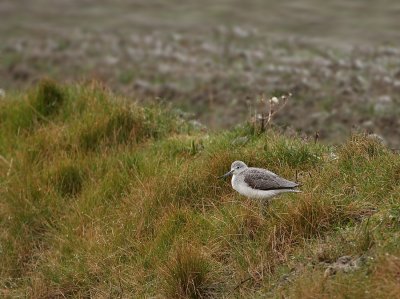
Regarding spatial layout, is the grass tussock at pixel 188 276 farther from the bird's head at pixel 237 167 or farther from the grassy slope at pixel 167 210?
the bird's head at pixel 237 167

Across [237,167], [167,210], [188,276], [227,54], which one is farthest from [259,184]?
[227,54]

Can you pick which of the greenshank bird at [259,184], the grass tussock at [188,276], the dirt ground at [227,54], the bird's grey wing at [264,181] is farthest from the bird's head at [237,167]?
the dirt ground at [227,54]

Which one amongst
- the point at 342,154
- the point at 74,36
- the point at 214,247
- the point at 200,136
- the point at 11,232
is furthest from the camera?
the point at 74,36

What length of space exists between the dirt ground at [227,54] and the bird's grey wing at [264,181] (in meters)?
5.10

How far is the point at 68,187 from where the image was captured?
1098cm

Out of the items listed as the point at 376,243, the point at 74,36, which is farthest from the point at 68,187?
the point at 74,36

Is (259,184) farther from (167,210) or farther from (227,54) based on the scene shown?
(227,54)

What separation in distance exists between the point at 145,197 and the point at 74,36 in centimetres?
1434

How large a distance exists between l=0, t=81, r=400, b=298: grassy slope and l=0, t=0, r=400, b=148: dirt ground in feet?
8.82

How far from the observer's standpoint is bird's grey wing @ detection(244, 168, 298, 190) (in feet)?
28.3

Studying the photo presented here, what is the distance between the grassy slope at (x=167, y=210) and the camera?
7992 millimetres

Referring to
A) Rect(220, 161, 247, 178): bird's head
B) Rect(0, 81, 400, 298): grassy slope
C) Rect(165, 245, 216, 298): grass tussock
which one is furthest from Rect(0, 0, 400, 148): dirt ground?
Rect(165, 245, 216, 298): grass tussock

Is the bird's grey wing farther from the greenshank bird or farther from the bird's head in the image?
the bird's head

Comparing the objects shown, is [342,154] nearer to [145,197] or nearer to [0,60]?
[145,197]
